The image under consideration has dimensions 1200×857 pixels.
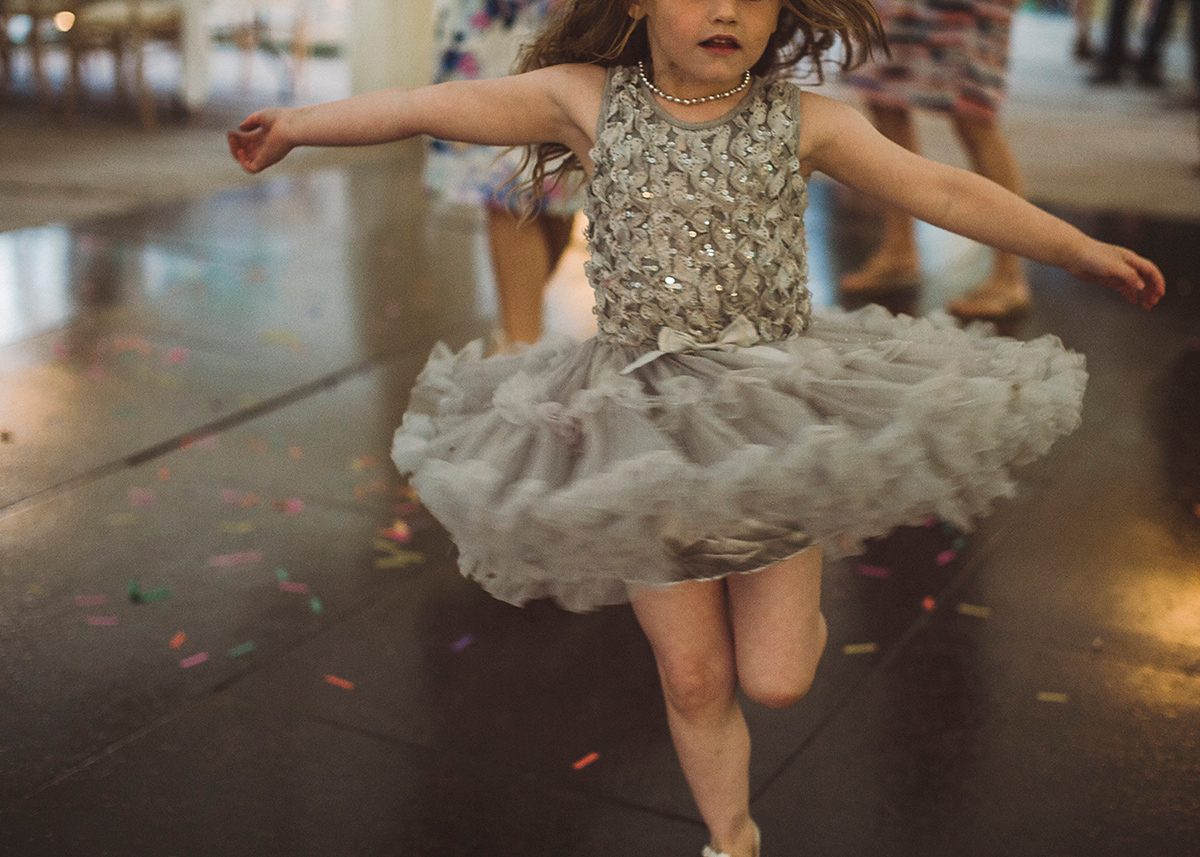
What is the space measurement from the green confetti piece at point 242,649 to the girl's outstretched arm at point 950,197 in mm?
1614

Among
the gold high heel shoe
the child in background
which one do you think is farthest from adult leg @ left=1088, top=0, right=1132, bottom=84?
the gold high heel shoe

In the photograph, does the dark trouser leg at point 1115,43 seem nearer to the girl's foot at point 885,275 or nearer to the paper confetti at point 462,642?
the girl's foot at point 885,275

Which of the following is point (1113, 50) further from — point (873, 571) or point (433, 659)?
point (433, 659)

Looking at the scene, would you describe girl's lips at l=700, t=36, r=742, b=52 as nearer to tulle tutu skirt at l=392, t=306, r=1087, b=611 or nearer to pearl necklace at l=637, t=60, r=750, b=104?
pearl necklace at l=637, t=60, r=750, b=104

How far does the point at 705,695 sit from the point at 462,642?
100 centimetres

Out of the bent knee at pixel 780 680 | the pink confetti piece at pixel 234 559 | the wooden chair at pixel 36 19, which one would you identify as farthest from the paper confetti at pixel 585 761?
the wooden chair at pixel 36 19

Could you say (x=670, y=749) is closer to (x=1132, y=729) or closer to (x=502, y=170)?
(x=1132, y=729)

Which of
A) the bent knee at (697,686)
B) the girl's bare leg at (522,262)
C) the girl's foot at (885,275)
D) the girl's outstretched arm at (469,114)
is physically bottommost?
the girl's foot at (885,275)

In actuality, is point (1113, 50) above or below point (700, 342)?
below

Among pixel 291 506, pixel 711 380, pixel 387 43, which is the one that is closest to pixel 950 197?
pixel 711 380

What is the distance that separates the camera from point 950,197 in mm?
2092

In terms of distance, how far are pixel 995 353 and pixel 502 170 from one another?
2053 millimetres

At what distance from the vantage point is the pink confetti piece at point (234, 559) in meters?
3.25

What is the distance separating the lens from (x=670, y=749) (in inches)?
101
